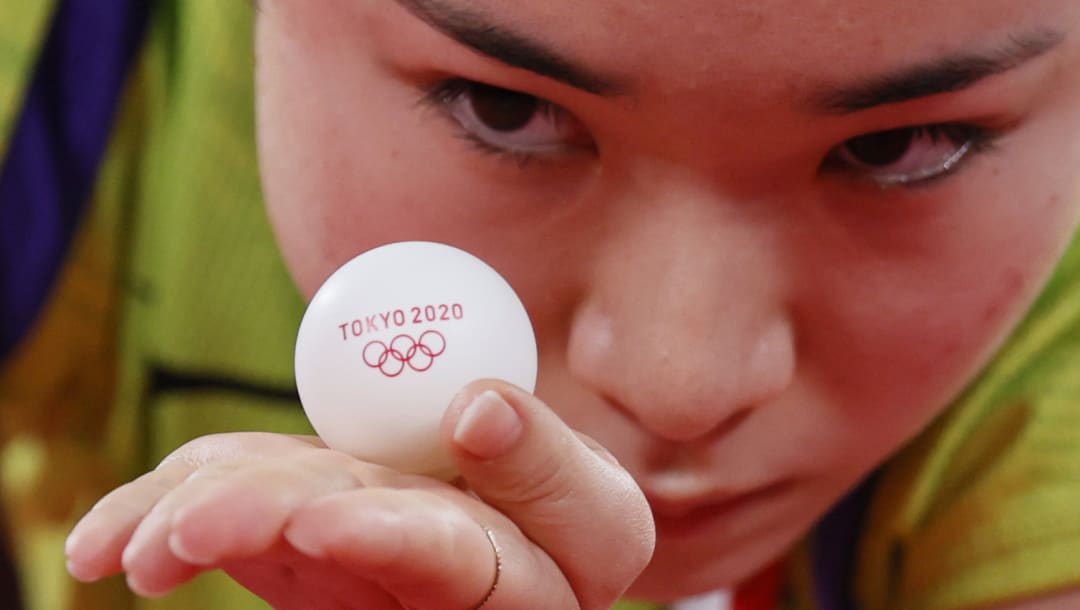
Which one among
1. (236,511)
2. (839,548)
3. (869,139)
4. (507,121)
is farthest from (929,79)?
(839,548)

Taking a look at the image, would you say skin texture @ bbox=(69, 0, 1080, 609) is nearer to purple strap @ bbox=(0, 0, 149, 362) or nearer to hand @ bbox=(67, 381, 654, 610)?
hand @ bbox=(67, 381, 654, 610)

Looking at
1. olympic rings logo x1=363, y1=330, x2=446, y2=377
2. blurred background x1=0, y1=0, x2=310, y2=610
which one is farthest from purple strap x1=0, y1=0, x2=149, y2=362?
olympic rings logo x1=363, y1=330, x2=446, y2=377

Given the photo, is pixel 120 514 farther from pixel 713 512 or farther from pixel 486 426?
pixel 713 512

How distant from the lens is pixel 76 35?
2.46 feet

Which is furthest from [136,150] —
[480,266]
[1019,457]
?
[1019,457]

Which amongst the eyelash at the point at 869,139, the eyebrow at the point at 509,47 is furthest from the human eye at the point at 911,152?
the eyebrow at the point at 509,47

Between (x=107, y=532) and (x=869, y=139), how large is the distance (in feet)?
0.99

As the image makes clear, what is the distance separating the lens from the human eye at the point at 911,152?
0.51 meters

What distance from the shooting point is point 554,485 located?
397mm

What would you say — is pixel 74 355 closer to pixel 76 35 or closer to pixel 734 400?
pixel 76 35

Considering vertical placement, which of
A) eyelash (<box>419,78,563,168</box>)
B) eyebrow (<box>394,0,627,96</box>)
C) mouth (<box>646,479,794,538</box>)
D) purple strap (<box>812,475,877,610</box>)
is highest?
purple strap (<box>812,475,877,610</box>)

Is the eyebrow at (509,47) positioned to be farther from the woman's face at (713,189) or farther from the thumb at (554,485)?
the thumb at (554,485)

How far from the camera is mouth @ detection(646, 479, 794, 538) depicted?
0.60m

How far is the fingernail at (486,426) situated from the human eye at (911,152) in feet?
0.66
